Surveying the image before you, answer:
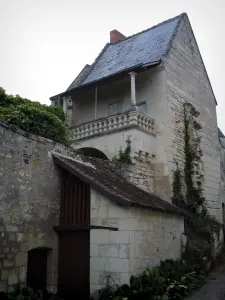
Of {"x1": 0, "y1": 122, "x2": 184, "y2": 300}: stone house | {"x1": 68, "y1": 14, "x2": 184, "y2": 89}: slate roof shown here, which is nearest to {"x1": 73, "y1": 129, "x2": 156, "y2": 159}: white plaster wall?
{"x1": 68, "y1": 14, "x2": 184, "y2": 89}: slate roof

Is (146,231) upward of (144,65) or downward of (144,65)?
downward

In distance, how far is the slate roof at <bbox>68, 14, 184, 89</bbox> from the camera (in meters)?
13.5

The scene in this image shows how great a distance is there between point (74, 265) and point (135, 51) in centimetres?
1065

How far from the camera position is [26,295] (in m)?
6.29

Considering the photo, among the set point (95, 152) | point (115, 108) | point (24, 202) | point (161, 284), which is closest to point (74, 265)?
point (24, 202)

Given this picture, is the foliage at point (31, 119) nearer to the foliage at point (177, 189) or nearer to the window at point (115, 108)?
the foliage at point (177, 189)

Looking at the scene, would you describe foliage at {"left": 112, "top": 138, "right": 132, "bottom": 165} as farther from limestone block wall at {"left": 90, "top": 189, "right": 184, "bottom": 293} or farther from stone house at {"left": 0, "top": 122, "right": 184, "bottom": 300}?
limestone block wall at {"left": 90, "top": 189, "right": 184, "bottom": 293}

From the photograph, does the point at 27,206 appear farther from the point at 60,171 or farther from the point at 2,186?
the point at 60,171

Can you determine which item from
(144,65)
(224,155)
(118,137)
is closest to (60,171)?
(118,137)

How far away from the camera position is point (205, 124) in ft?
49.9

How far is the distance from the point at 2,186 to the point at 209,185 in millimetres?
10637

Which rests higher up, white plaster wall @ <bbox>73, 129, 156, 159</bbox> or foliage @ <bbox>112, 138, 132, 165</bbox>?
white plaster wall @ <bbox>73, 129, 156, 159</bbox>

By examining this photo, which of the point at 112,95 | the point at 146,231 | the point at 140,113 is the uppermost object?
the point at 112,95

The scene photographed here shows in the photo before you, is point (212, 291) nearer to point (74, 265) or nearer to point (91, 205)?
point (74, 265)
